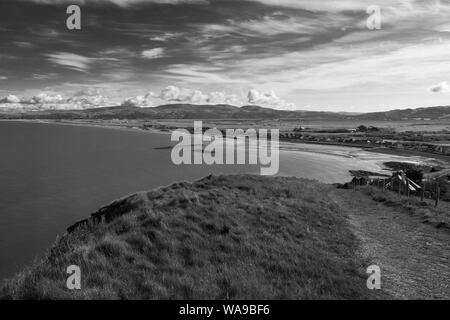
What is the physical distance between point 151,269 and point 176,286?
119 centimetres

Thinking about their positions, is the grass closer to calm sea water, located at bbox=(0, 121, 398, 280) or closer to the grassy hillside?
the grassy hillside

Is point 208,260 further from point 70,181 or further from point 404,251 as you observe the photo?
point 70,181

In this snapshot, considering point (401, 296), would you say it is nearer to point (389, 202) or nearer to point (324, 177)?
point (389, 202)

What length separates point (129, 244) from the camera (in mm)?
10469

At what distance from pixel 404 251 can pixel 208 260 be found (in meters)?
6.49

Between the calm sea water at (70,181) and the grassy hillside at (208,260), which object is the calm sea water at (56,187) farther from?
the grassy hillside at (208,260)

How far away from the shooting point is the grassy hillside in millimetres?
7645

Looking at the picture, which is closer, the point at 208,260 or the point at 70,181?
the point at 208,260

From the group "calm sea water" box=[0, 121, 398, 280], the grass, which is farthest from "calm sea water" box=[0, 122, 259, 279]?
the grass

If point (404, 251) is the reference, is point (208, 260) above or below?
above

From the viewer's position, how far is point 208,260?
9.63m

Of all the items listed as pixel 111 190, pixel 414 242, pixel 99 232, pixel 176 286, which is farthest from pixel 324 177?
pixel 176 286

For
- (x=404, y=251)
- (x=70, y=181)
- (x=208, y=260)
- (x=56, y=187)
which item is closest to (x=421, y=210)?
(x=404, y=251)

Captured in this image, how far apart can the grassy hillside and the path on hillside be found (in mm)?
660
